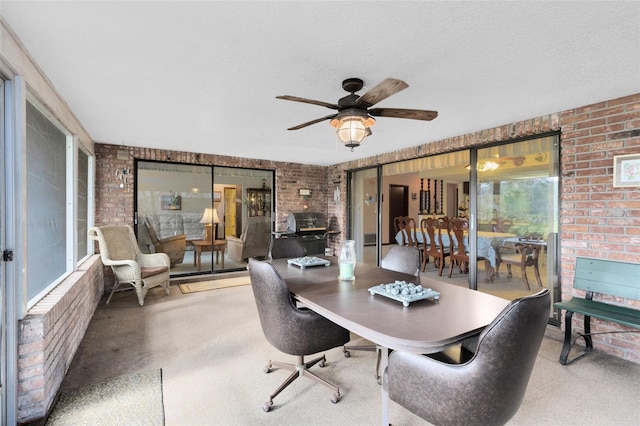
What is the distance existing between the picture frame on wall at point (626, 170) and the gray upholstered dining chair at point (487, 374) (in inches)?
84.8

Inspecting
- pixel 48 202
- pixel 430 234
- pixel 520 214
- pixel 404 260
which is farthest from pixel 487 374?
pixel 430 234

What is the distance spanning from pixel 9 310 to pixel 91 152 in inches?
126

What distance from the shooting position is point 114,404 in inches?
76.5

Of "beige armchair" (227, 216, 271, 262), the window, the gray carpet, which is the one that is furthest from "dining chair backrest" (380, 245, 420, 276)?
"beige armchair" (227, 216, 271, 262)

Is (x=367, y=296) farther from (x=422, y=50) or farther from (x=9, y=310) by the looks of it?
(x=9, y=310)

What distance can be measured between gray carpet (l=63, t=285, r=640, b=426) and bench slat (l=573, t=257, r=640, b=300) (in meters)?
0.58

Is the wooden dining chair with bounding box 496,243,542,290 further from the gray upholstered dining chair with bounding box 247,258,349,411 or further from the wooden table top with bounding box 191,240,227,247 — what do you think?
the wooden table top with bounding box 191,240,227,247

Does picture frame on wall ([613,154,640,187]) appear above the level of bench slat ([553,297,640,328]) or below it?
above

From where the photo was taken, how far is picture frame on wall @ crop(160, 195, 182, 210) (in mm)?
5180

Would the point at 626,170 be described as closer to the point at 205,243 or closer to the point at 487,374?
the point at 487,374

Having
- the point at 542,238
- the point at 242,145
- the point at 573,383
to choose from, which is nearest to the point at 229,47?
the point at 242,145

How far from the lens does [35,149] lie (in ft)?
7.10

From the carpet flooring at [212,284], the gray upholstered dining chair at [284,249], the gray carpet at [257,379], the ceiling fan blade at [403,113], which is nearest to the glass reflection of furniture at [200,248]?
the carpet flooring at [212,284]

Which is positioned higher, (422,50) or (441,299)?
(422,50)
